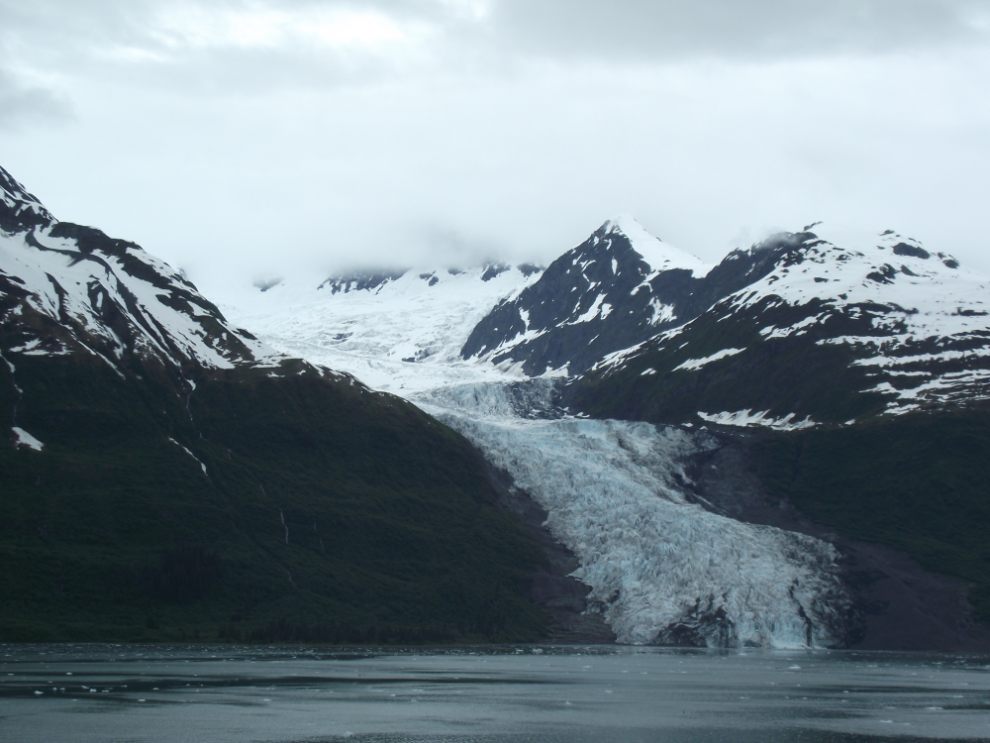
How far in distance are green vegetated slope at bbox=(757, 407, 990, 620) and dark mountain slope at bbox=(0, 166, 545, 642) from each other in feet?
187

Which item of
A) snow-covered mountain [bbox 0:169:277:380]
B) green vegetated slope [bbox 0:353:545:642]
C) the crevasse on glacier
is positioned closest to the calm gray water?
green vegetated slope [bbox 0:353:545:642]

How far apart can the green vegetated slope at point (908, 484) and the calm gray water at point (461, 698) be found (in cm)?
6220

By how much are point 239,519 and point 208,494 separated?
6.06 m

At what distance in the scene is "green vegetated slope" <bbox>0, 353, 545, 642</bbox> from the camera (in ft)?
400

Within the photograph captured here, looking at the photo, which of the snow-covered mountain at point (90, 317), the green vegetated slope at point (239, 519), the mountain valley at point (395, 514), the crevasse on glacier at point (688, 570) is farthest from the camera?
the snow-covered mountain at point (90, 317)

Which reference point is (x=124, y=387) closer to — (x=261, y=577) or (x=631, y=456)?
(x=261, y=577)

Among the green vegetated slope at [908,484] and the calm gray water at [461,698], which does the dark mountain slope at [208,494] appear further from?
the green vegetated slope at [908,484]

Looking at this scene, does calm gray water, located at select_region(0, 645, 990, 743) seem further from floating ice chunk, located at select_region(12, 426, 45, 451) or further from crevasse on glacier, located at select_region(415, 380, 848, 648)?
floating ice chunk, located at select_region(12, 426, 45, 451)

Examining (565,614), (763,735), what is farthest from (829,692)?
(565,614)

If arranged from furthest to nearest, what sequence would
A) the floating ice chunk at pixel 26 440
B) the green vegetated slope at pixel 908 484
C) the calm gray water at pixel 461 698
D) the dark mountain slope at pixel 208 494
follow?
1. the green vegetated slope at pixel 908 484
2. the floating ice chunk at pixel 26 440
3. the dark mountain slope at pixel 208 494
4. the calm gray water at pixel 461 698

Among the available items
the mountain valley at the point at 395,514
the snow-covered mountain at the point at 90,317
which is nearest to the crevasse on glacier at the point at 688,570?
the mountain valley at the point at 395,514

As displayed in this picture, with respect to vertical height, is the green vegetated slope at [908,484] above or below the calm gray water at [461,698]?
above

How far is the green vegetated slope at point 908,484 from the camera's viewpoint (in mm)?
163875

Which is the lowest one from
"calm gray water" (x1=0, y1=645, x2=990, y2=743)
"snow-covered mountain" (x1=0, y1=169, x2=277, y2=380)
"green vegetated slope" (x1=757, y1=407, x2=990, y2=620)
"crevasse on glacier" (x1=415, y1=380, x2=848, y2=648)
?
"calm gray water" (x1=0, y1=645, x2=990, y2=743)
